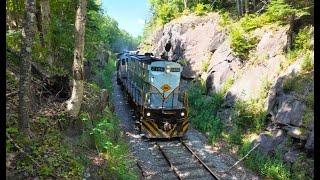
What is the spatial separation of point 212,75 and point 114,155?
37.9 ft

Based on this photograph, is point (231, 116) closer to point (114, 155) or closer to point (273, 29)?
point (273, 29)

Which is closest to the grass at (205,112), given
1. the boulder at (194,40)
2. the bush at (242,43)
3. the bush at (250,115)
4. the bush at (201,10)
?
the bush at (250,115)

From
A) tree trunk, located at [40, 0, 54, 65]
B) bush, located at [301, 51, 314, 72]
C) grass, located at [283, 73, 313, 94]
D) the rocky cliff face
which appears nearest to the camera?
tree trunk, located at [40, 0, 54, 65]

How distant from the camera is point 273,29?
18.5 meters

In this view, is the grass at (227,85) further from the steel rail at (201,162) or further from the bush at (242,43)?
the steel rail at (201,162)

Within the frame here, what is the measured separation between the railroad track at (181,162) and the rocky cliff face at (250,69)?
2.78 meters

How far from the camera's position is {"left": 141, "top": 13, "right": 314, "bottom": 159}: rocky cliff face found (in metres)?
13.2

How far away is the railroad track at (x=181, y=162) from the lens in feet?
39.5

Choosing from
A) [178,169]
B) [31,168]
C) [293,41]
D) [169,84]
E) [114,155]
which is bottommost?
[178,169]

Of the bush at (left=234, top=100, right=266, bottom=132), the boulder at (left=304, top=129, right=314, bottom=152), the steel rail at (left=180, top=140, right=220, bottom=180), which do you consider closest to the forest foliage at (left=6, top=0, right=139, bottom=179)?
the steel rail at (left=180, top=140, right=220, bottom=180)

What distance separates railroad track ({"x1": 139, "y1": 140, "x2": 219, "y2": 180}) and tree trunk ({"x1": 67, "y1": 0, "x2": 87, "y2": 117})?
4.12 meters

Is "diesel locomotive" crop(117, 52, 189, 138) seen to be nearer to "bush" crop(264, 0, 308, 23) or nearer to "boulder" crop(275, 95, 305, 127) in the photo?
"boulder" crop(275, 95, 305, 127)

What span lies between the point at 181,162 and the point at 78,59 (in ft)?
18.7
